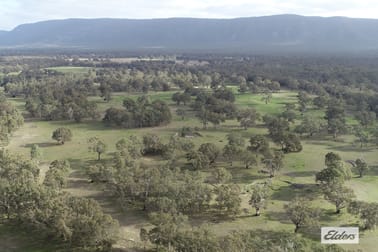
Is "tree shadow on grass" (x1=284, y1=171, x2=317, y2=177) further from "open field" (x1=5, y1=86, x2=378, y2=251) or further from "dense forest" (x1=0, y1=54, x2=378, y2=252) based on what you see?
"dense forest" (x1=0, y1=54, x2=378, y2=252)

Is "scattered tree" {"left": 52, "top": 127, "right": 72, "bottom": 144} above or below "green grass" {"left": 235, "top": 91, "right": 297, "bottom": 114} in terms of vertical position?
below

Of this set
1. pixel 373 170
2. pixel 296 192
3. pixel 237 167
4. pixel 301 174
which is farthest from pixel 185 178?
pixel 373 170

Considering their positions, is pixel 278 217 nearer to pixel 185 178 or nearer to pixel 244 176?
pixel 185 178

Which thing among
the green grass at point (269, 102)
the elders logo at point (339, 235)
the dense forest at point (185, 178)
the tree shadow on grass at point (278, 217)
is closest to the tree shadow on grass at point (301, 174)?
the dense forest at point (185, 178)

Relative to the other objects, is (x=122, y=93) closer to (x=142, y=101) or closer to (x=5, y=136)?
(x=142, y=101)

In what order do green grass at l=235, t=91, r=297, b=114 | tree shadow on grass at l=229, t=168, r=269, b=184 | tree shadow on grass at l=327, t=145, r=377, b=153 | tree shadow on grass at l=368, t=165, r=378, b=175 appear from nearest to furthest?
tree shadow on grass at l=229, t=168, r=269, b=184
tree shadow on grass at l=368, t=165, r=378, b=175
tree shadow on grass at l=327, t=145, r=377, b=153
green grass at l=235, t=91, r=297, b=114

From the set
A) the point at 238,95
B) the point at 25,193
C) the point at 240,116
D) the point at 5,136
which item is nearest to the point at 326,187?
the point at 25,193

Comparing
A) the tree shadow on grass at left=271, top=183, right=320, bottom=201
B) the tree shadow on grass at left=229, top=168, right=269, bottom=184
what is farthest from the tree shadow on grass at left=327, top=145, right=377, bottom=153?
the tree shadow on grass at left=229, top=168, right=269, bottom=184
